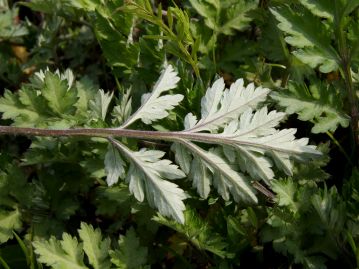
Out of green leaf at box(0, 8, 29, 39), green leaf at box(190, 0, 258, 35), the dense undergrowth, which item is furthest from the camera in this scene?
green leaf at box(0, 8, 29, 39)

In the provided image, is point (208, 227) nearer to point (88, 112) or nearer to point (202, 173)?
point (202, 173)

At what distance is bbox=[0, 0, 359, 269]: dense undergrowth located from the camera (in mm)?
1567

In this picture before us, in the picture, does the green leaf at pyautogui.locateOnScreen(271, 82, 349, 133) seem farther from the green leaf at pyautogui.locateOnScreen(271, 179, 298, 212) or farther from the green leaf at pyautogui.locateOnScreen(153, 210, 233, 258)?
the green leaf at pyautogui.locateOnScreen(153, 210, 233, 258)

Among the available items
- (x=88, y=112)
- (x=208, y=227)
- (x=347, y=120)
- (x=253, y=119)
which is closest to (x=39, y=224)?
(x=88, y=112)

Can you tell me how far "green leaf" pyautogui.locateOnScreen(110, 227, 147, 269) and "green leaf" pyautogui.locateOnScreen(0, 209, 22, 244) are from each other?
1.39 feet

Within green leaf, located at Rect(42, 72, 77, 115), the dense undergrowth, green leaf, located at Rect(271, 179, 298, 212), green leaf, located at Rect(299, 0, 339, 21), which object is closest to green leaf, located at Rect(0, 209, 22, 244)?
the dense undergrowth

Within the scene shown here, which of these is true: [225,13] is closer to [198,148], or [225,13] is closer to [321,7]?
[321,7]

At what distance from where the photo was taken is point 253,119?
156cm

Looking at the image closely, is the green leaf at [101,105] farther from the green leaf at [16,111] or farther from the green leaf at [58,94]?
the green leaf at [16,111]

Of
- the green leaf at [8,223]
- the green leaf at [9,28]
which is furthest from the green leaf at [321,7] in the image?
the green leaf at [9,28]

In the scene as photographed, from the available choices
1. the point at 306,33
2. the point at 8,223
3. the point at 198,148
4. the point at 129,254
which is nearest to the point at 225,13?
the point at 306,33

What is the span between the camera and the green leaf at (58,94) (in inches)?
72.1

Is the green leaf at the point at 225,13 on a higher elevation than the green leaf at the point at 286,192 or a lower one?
higher

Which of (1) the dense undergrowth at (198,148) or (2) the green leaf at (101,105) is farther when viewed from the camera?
(2) the green leaf at (101,105)
